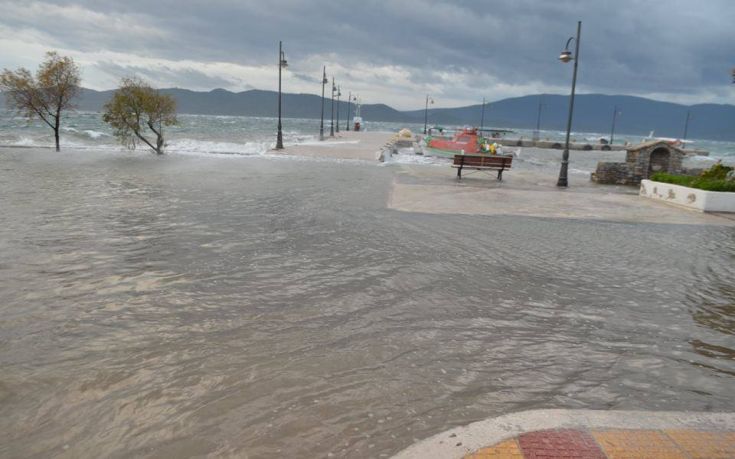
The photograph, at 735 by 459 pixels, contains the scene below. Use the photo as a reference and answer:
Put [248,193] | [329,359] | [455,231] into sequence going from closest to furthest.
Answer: [329,359]
[455,231]
[248,193]

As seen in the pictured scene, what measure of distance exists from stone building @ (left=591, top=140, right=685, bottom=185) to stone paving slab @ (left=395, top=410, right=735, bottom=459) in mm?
19502

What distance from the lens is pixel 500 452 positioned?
2.96 meters

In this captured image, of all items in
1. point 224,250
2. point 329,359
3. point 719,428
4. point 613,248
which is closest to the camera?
point 719,428

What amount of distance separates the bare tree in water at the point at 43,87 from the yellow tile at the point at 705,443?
111 ft

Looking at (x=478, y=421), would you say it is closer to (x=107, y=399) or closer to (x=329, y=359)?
(x=329, y=359)

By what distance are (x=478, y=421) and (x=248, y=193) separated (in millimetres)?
11660

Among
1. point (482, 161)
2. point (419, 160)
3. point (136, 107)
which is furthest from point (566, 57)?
point (136, 107)

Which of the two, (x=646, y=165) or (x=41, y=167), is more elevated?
(x=646, y=165)

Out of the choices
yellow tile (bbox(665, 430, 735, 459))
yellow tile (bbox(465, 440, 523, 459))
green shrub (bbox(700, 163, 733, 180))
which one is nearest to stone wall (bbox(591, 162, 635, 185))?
green shrub (bbox(700, 163, 733, 180))

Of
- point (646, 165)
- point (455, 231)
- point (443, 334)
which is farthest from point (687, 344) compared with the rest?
point (646, 165)

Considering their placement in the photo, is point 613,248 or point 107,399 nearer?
point 107,399

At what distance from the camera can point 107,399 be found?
11.9 ft

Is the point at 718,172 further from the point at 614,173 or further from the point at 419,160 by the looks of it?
the point at 419,160

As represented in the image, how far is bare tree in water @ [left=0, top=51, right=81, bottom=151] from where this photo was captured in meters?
28.8
